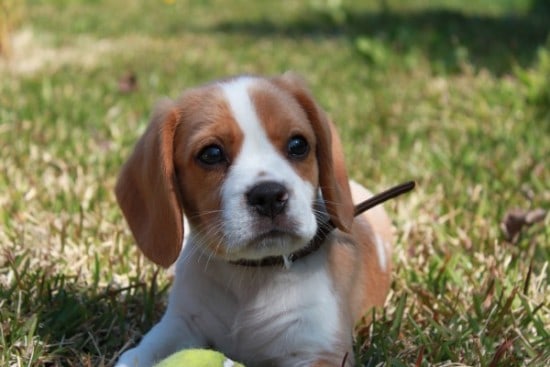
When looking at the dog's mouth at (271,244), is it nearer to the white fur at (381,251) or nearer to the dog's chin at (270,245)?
the dog's chin at (270,245)

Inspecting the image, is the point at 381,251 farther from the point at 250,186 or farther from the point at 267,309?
the point at 250,186

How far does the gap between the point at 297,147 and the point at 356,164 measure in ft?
9.54

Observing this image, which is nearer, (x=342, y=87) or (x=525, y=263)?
(x=525, y=263)

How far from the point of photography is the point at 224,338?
11.0 ft

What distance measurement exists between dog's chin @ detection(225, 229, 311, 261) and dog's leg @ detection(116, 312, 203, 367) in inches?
17.3

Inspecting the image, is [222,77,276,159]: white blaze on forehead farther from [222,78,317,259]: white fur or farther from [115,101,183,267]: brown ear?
[115,101,183,267]: brown ear

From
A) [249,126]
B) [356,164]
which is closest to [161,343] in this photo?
[249,126]

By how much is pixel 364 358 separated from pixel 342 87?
223 inches

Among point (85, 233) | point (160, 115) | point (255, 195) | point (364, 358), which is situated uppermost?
point (160, 115)

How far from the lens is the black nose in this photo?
9.64 ft

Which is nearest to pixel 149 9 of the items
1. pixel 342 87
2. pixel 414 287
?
pixel 342 87

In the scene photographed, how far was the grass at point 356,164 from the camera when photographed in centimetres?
352

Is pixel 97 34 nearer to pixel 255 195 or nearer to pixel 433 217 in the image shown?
pixel 433 217

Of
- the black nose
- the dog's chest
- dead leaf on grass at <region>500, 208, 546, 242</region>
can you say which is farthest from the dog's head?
dead leaf on grass at <region>500, 208, 546, 242</region>
